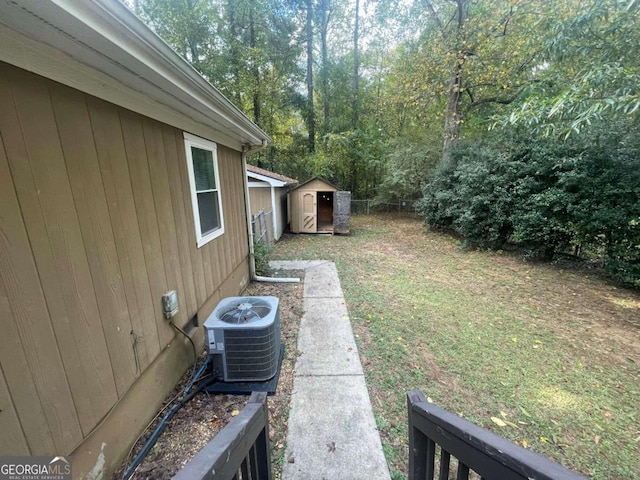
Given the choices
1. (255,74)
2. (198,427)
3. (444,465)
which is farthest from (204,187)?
(255,74)

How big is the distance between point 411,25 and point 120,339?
14249mm

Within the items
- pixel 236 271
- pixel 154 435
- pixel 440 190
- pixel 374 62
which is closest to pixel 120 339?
pixel 154 435

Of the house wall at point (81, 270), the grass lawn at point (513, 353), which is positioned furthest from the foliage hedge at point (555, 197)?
the house wall at point (81, 270)

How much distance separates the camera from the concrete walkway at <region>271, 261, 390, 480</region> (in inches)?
72.7

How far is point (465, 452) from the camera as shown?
3.04 feet

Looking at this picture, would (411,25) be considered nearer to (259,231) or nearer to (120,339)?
(259,231)

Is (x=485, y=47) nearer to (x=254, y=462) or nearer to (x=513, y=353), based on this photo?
(x=513, y=353)

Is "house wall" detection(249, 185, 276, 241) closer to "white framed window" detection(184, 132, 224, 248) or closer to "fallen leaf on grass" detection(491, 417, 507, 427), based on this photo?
"white framed window" detection(184, 132, 224, 248)

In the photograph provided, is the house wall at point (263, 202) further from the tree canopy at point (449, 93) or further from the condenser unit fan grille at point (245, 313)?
the tree canopy at point (449, 93)

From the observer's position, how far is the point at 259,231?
22.1 ft

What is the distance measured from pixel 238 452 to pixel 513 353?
12.0ft

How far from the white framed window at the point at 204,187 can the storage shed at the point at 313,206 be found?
655 cm

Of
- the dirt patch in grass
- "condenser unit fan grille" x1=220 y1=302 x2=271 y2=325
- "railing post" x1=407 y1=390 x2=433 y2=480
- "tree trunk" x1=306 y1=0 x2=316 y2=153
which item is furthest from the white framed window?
"tree trunk" x1=306 y1=0 x2=316 y2=153

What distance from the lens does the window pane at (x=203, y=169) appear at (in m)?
3.13
